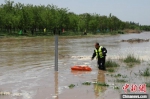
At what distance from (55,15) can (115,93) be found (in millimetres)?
57892

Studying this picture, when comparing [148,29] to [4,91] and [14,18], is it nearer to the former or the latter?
[14,18]

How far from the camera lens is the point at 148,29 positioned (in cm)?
19538

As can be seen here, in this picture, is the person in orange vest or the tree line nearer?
the person in orange vest

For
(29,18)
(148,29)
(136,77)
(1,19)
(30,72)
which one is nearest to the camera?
(136,77)

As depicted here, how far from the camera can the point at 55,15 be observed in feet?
215

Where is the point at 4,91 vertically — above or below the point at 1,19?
below

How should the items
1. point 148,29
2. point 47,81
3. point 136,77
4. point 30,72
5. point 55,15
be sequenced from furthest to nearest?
point 148,29 → point 55,15 → point 30,72 → point 136,77 → point 47,81

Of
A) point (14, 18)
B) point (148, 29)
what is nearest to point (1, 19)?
point (14, 18)

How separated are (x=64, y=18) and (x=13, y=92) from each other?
199ft

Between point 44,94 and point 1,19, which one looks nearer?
point 44,94

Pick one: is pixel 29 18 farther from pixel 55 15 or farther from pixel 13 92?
pixel 13 92

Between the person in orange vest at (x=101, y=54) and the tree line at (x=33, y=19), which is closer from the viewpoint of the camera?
the person in orange vest at (x=101, y=54)

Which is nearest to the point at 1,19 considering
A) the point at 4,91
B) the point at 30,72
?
the point at 30,72

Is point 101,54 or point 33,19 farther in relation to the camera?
point 33,19
